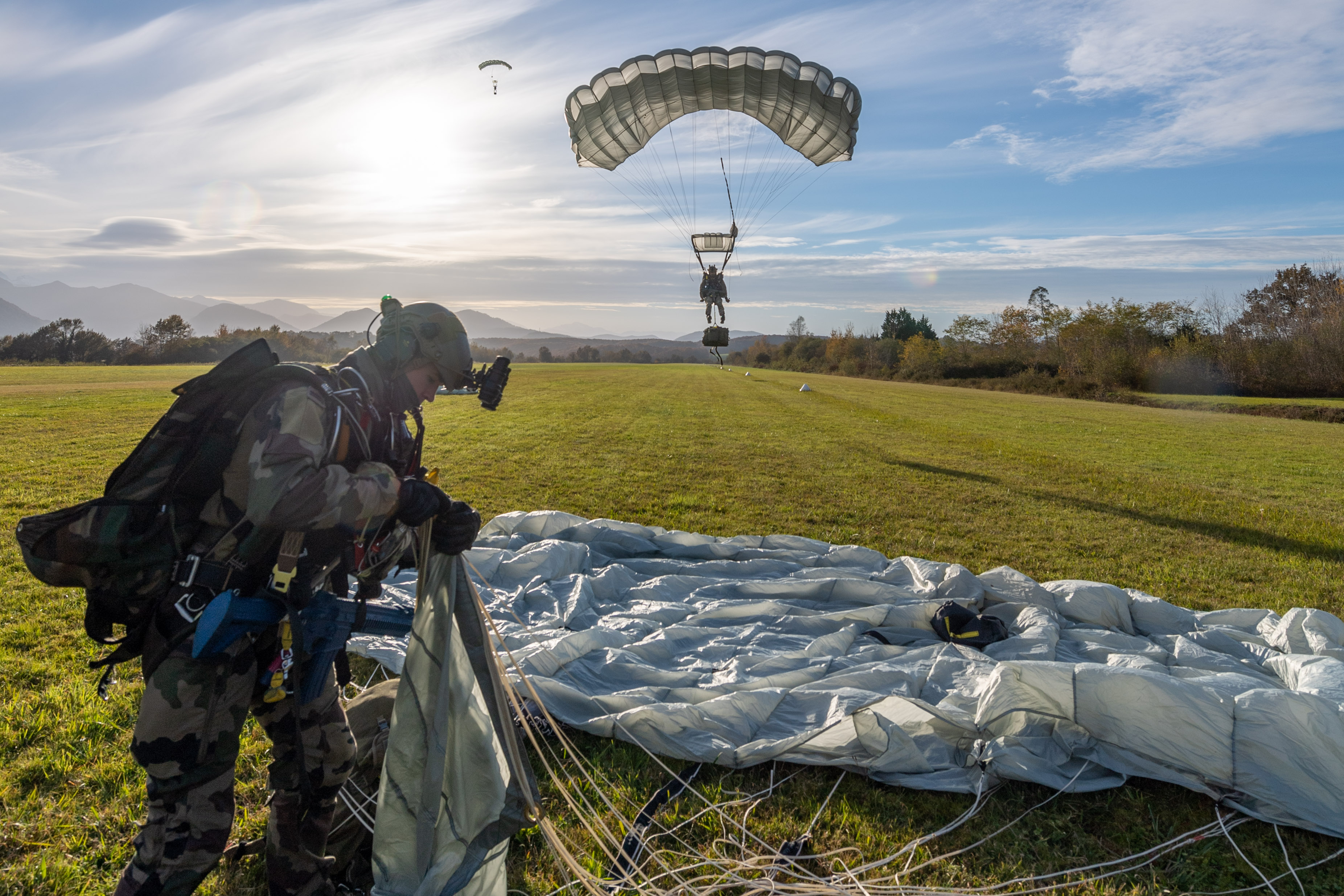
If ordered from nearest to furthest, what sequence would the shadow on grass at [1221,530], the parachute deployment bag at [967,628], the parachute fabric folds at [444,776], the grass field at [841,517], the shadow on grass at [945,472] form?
the parachute fabric folds at [444,776] → the grass field at [841,517] → the parachute deployment bag at [967,628] → the shadow on grass at [1221,530] → the shadow on grass at [945,472]

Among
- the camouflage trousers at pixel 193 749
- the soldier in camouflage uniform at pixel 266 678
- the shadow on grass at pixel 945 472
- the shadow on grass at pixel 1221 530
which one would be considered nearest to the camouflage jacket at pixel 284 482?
the soldier in camouflage uniform at pixel 266 678

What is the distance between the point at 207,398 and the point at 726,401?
25321mm

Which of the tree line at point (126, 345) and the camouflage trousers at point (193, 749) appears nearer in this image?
the camouflage trousers at point (193, 749)

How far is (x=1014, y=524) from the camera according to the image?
9.03m

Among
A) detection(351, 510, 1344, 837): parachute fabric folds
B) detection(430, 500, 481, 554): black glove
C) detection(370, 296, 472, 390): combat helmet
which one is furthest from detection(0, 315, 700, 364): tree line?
detection(430, 500, 481, 554): black glove

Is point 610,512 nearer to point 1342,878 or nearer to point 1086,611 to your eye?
point 1086,611

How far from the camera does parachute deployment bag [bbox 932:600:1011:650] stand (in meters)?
4.58

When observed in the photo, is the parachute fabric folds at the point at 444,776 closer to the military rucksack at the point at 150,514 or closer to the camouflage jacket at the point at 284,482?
the camouflage jacket at the point at 284,482

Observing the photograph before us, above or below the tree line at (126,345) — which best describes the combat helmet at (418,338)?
below

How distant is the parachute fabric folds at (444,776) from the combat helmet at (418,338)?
0.77 meters

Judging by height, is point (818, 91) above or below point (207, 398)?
above

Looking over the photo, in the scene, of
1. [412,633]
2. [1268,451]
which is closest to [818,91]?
[412,633]

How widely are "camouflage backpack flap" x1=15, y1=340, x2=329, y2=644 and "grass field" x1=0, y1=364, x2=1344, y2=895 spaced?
1351 mm

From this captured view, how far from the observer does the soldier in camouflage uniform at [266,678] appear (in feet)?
6.71
